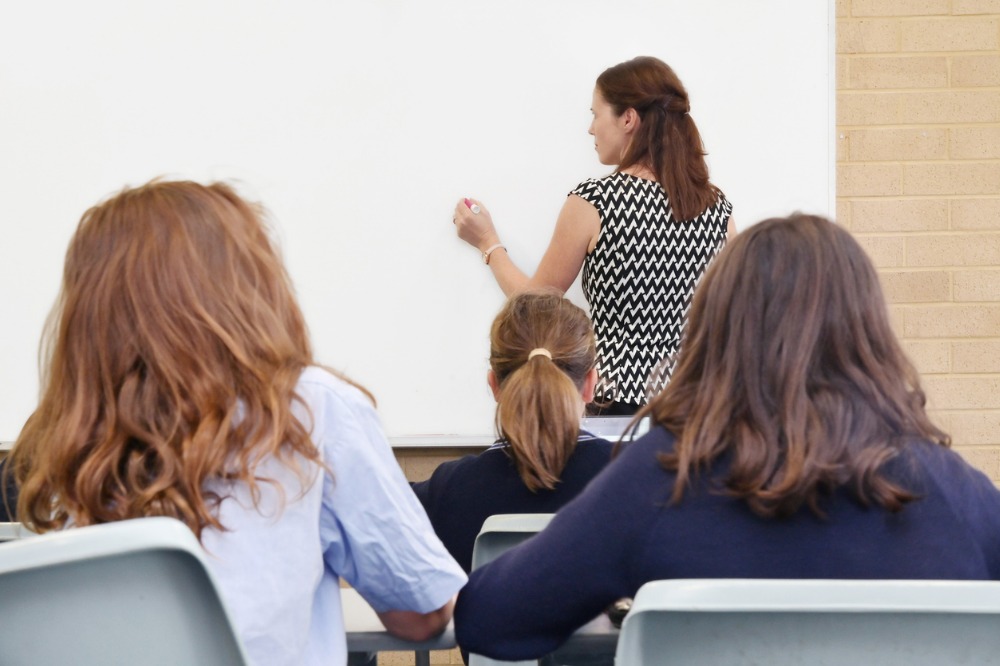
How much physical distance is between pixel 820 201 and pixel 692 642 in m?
2.11

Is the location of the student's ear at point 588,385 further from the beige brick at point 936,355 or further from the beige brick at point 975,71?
the beige brick at point 975,71

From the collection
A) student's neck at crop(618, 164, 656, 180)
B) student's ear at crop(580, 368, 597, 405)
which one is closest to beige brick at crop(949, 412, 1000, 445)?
student's neck at crop(618, 164, 656, 180)

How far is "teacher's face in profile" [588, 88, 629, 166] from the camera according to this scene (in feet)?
8.72

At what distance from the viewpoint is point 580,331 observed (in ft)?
6.72

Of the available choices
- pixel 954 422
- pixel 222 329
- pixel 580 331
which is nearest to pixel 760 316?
pixel 222 329

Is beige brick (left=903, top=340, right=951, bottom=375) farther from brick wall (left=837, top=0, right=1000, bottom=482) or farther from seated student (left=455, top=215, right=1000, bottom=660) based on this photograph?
seated student (left=455, top=215, right=1000, bottom=660)

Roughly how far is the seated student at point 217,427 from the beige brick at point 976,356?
85.2 inches

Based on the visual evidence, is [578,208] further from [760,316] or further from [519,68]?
[760,316]

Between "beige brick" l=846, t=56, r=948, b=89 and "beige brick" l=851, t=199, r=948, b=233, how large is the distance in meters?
0.30

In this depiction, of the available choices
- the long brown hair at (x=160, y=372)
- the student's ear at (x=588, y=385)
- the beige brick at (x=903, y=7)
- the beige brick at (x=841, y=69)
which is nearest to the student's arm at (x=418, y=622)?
the long brown hair at (x=160, y=372)

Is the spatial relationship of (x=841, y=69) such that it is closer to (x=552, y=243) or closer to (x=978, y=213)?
(x=978, y=213)

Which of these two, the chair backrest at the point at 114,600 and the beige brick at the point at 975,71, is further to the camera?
the beige brick at the point at 975,71

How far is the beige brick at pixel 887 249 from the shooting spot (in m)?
2.92

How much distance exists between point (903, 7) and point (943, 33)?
0.12 metres
